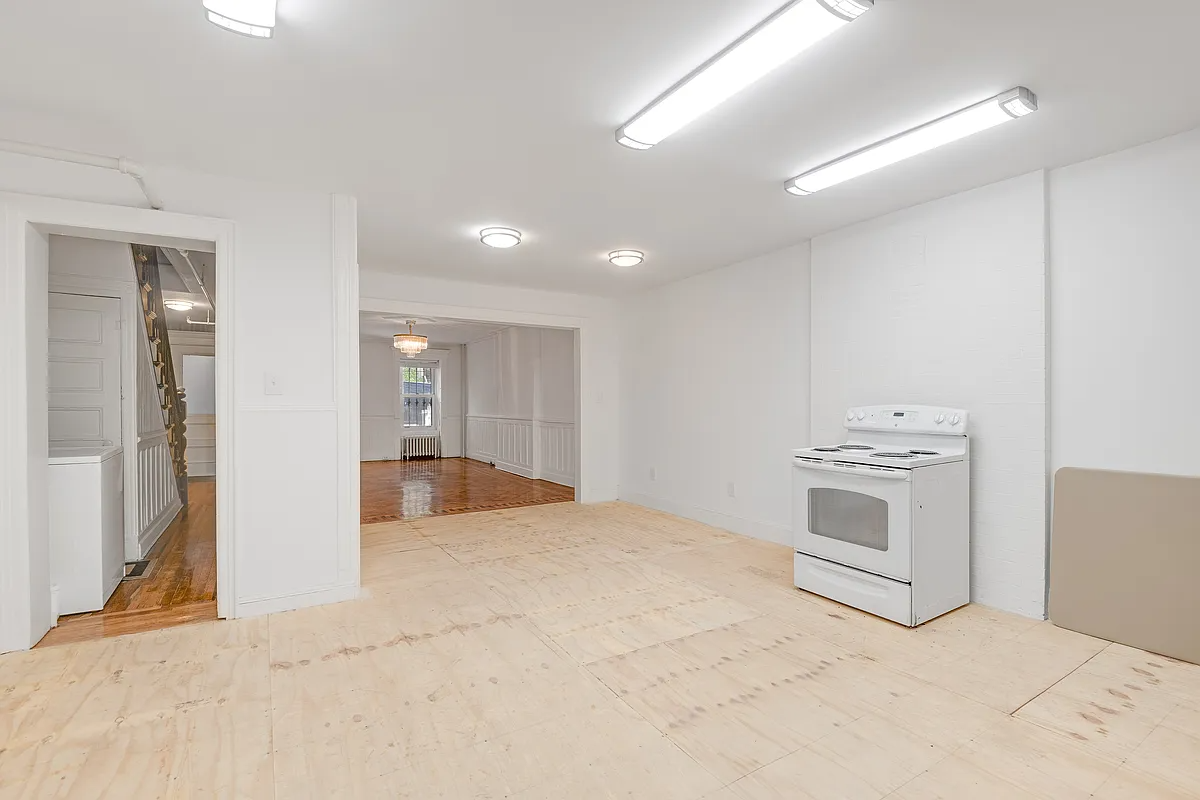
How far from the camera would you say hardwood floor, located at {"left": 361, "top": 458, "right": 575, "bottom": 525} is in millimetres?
6297

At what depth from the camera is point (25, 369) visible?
8.82 ft

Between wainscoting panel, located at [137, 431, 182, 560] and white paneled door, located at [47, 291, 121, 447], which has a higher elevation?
white paneled door, located at [47, 291, 121, 447]

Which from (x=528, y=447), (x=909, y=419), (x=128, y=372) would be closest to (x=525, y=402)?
(x=528, y=447)

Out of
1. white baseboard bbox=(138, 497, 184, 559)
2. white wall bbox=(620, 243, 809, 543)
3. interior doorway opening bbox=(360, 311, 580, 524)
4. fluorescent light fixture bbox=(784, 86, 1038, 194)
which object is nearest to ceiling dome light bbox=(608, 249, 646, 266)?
white wall bbox=(620, 243, 809, 543)

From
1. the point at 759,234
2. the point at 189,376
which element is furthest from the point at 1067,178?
the point at 189,376

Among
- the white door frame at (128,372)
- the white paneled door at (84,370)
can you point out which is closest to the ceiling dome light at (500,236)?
the white door frame at (128,372)

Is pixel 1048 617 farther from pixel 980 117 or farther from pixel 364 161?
pixel 364 161

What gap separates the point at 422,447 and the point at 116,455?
8212 millimetres

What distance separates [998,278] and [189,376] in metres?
10.3

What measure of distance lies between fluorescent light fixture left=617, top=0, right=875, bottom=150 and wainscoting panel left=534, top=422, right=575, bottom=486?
558cm

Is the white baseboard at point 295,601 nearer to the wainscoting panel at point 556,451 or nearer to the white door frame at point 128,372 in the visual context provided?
the white door frame at point 128,372

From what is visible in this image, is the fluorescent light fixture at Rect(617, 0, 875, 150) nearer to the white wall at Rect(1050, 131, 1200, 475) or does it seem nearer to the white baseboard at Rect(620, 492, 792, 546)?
the white wall at Rect(1050, 131, 1200, 475)

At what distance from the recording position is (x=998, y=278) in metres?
3.23

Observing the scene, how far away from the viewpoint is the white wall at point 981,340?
121 inches
